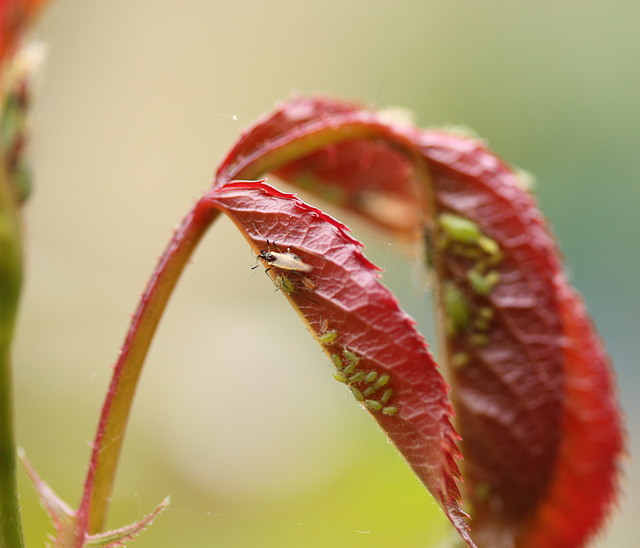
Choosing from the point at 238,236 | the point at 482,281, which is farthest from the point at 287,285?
the point at 238,236

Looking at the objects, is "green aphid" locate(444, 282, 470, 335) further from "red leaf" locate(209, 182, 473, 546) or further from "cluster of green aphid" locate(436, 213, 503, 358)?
"red leaf" locate(209, 182, 473, 546)

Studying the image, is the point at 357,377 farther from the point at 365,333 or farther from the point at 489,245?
the point at 489,245

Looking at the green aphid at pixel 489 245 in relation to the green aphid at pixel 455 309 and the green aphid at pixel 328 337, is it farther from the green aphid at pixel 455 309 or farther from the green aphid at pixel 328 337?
the green aphid at pixel 328 337

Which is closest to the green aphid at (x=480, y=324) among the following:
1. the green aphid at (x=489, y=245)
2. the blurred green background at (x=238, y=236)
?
the green aphid at (x=489, y=245)

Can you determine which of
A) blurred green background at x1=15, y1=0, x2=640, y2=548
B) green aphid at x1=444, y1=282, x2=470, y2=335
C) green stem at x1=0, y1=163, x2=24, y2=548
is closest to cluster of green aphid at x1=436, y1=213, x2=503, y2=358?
green aphid at x1=444, y1=282, x2=470, y2=335

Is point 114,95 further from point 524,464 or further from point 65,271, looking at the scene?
point 524,464

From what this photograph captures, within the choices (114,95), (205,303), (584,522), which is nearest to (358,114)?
(584,522)

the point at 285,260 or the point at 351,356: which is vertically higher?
the point at 285,260

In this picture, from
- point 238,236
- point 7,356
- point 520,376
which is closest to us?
point 7,356
